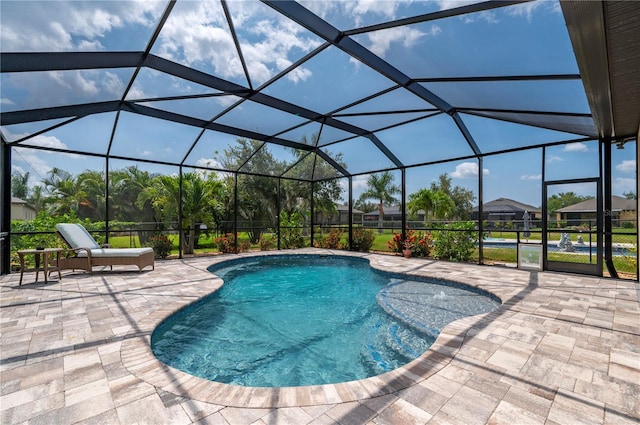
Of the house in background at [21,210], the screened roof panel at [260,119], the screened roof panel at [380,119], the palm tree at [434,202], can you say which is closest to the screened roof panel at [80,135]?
the screened roof panel at [260,119]

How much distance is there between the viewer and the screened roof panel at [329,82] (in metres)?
5.23

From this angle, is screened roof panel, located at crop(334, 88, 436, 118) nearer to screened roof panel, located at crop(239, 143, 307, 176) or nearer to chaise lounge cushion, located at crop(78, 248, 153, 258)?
screened roof panel, located at crop(239, 143, 307, 176)

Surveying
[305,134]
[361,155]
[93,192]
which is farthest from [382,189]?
[93,192]

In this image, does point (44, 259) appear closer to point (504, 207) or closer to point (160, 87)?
point (160, 87)

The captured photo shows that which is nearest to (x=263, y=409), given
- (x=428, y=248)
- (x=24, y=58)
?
(x=24, y=58)

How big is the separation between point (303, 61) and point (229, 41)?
4.12 ft

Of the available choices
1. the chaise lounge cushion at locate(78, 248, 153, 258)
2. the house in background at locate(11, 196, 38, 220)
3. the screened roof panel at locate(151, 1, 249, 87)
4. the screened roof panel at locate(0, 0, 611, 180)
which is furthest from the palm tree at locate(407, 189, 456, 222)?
the house in background at locate(11, 196, 38, 220)

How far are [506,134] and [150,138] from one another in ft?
31.4

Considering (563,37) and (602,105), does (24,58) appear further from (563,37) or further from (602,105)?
(602,105)

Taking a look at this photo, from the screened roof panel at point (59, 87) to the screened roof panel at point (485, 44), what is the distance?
4.49 m

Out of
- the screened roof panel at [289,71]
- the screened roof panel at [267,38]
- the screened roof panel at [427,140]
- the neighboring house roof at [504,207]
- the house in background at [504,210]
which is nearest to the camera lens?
the screened roof panel at [289,71]

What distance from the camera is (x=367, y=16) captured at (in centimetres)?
395

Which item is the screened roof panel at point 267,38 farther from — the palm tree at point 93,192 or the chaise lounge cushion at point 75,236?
the palm tree at point 93,192

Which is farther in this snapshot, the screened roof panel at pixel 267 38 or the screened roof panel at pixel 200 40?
the screened roof panel at pixel 267 38
